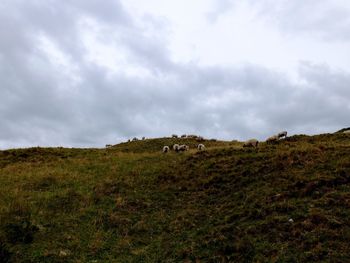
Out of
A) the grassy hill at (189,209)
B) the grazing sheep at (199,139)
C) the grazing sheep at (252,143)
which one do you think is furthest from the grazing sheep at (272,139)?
the grazing sheep at (199,139)

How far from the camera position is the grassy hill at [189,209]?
17688 millimetres

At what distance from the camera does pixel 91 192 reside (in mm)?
27297

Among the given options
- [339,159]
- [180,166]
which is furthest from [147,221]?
[339,159]

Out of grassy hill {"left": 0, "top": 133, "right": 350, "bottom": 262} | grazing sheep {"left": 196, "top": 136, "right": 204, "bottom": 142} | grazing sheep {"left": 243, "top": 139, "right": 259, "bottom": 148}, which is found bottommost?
grassy hill {"left": 0, "top": 133, "right": 350, "bottom": 262}

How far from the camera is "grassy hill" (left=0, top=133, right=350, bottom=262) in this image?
58.0 ft

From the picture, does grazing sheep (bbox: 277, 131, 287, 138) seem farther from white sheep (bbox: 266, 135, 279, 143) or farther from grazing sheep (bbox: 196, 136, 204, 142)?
grazing sheep (bbox: 196, 136, 204, 142)

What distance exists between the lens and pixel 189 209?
76.2 ft

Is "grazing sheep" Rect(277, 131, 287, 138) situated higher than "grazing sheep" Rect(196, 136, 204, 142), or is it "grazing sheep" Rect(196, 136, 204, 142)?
"grazing sheep" Rect(196, 136, 204, 142)

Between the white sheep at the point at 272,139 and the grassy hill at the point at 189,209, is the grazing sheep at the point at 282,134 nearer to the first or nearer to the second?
the white sheep at the point at 272,139

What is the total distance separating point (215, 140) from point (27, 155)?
80.5 feet

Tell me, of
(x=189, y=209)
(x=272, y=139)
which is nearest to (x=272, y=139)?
(x=272, y=139)

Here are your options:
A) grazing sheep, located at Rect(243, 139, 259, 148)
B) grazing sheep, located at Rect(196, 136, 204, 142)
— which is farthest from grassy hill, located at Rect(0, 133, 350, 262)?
grazing sheep, located at Rect(196, 136, 204, 142)

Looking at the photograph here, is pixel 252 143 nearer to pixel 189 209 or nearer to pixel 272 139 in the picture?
pixel 272 139

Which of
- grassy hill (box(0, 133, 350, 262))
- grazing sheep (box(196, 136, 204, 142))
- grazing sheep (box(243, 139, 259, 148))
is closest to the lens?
grassy hill (box(0, 133, 350, 262))
